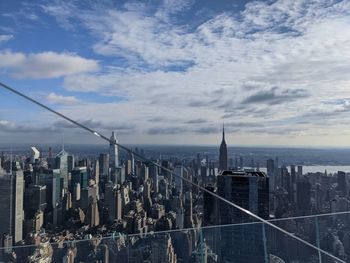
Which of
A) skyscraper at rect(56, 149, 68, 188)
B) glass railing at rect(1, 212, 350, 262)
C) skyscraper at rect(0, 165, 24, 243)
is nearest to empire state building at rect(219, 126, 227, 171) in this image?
skyscraper at rect(56, 149, 68, 188)

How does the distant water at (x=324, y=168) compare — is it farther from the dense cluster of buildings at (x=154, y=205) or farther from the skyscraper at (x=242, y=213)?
the skyscraper at (x=242, y=213)

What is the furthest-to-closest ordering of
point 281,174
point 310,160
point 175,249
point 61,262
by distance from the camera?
1. point 310,160
2. point 281,174
3. point 175,249
4. point 61,262

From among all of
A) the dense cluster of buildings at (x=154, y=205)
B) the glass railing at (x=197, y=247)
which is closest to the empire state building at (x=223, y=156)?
the dense cluster of buildings at (x=154, y=205)

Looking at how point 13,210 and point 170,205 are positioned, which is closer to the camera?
point 13,210

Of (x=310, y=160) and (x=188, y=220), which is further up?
(x=310, y=160)

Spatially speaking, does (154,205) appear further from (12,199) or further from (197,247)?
(197,247)

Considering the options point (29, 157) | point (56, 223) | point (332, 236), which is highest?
point (29, 157)

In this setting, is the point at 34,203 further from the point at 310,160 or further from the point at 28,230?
the point at 310,160

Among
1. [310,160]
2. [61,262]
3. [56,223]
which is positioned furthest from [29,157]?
[310,160]

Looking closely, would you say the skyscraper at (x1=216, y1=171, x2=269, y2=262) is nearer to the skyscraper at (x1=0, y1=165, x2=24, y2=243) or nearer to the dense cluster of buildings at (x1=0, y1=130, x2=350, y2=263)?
the dense cluster of buildings at (x1=0, y1=130, x2=350, y2=263)
